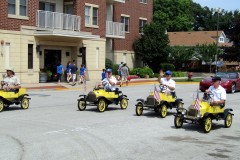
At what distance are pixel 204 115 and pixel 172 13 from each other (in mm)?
75685

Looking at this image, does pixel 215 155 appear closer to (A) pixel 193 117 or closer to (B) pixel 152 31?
(A) pixel 193 117

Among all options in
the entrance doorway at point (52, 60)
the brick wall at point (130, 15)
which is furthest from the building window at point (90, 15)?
the brick wall at point (130, 15)

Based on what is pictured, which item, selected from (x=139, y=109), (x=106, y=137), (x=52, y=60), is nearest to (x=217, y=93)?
(x=139, y=109)

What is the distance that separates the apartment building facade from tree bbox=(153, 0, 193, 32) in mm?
42041

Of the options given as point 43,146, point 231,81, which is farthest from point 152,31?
point 43,146

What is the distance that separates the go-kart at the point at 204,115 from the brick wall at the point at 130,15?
32.2 meters

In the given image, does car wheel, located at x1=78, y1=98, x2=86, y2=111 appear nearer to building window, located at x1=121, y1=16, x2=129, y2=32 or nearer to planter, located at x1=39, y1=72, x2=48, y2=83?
planter, located at x1=39, y1=72, x2=48, y2=83

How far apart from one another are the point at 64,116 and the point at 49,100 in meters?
5.96

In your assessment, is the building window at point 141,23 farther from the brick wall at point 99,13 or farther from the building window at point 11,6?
the building window at point 11,6

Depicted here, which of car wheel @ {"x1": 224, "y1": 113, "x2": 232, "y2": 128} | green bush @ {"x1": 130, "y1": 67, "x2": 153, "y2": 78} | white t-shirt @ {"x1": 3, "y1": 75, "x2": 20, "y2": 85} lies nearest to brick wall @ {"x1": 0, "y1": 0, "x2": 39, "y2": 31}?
white t-shirt @ {"x1": 3, "y1": 75, "x2": 20, "y2": 85}

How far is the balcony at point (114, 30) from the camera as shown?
131 ft

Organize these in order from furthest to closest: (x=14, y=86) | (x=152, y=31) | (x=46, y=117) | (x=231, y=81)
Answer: (x=152, y=31)
(x=231, y=81)
(x=14, y=86)
(x=46, y=117)

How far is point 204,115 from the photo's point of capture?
38.7ft

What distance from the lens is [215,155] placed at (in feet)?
29.4
